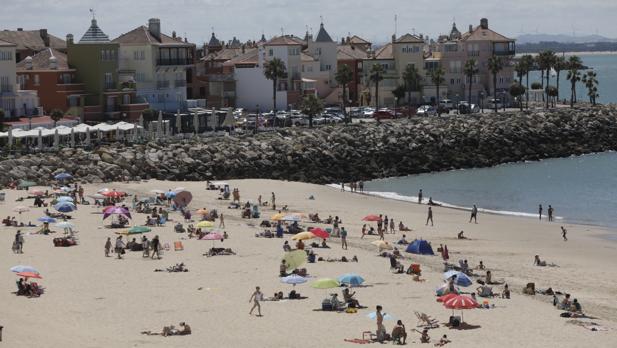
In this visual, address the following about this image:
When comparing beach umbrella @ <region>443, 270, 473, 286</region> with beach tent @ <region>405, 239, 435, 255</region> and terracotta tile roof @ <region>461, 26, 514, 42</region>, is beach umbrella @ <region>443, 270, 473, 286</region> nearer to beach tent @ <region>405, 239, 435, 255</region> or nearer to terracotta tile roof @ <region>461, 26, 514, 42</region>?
beach tent @ <region>405, 239, 435, 255</region>

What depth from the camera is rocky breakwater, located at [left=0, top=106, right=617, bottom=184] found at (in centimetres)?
7106

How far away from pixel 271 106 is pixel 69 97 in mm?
23620

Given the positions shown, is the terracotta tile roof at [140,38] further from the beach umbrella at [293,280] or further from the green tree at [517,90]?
the beach umbrella at [293,280]

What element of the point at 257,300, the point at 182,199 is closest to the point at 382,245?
the point at 257,300

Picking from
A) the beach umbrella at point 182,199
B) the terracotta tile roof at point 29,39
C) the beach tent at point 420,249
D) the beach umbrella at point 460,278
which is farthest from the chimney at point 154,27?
the beach umbrella at point 460,278

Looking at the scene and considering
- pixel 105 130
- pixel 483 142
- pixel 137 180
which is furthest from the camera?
pixel 483 142

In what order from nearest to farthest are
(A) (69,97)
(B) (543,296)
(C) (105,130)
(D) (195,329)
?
(D) (195,329)
(B) (543,296)
(C) (105,130)
(A) (69,97)

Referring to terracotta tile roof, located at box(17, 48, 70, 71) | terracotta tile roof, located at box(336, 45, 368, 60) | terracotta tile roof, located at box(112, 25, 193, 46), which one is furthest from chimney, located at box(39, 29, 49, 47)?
terracotta tile roof, located at box(336, 45, 368, 60)

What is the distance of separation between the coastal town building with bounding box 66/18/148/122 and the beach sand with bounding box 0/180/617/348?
98.0 ft

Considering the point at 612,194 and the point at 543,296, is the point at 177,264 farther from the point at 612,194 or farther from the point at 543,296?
the point at 612,194

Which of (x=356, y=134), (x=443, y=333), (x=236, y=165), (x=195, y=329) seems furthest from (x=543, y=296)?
(x=356, y=134)

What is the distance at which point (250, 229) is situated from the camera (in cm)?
5191

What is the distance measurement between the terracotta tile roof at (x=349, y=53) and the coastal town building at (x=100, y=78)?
32510 mm

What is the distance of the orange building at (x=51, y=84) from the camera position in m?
83.8
